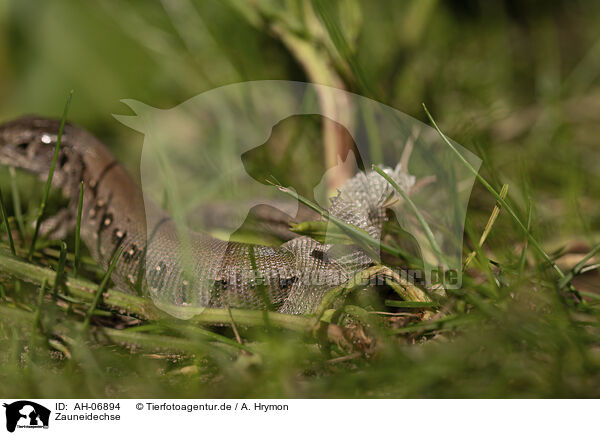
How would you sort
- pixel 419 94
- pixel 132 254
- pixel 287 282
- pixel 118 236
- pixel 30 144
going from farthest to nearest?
1. pixel 419 94
2. pixel 30 144
3. pixel 118 236
4. pixel 132 254
5. pixel 287 282

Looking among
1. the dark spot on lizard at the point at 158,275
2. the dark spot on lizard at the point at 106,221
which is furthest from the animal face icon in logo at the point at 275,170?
the dark spot on lizard at the point at 106,221

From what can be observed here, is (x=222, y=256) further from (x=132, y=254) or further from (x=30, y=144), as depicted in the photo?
(x=30, y=144)

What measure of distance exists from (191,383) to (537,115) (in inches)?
71.0

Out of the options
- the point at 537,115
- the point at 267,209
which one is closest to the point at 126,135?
the point at 267,209

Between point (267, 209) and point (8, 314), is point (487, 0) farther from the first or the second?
point (8, 314)

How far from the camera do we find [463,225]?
124 centimetres

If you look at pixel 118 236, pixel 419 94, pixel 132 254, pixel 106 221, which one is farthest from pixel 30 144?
pixel 419 94

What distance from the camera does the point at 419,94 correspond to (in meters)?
2.07
